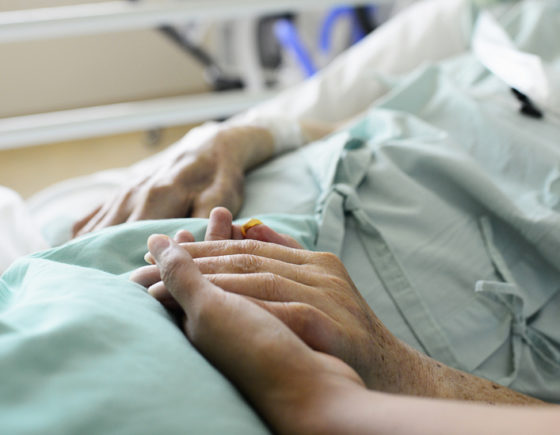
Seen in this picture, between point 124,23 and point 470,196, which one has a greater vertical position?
point 124,23

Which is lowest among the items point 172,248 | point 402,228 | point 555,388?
point 555,388

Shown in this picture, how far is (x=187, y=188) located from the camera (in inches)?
27.8

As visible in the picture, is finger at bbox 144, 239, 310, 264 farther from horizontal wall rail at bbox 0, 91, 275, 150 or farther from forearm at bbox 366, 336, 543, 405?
horizontal wall rail at bbox 0, 91, 275, 150

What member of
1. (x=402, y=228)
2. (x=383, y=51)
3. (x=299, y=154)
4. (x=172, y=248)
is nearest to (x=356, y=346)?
(x=172, y=248)

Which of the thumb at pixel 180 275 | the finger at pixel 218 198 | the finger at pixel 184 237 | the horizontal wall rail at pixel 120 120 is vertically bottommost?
the horizontal wall rail at pixel 120 120

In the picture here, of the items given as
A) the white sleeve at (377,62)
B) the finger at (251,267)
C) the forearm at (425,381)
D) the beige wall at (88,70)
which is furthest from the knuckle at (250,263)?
the beige wall at (88,70)

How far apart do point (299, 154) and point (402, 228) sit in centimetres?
22

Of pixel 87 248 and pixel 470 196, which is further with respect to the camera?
pixel 470 196

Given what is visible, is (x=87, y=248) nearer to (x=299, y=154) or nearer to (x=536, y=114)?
(x=299, y=154)

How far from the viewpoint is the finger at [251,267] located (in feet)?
1.48

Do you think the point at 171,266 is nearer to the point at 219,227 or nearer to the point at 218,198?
the point at 219,227

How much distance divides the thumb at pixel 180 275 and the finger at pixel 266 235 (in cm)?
11

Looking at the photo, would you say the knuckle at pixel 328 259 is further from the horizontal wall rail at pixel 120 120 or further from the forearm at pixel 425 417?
the horizontal wall rail at pixel 120 120

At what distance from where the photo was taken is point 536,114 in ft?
2.76
